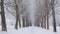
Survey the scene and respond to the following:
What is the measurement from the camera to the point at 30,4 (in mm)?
32719

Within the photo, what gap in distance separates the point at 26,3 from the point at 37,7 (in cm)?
455

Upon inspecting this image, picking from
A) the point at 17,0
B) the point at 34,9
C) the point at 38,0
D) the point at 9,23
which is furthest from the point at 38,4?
the point at 9,23

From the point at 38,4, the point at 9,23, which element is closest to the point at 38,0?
the point at 38,4

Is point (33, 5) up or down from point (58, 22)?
up

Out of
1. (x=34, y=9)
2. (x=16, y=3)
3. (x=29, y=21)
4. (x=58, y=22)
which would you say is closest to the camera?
(x=16, y=3)

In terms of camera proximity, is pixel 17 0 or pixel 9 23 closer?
pixel 17 0

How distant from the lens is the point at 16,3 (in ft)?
64.9

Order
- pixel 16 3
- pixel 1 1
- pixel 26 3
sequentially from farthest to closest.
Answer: pixel 26 3
pixel 16 3
pixel 1 1

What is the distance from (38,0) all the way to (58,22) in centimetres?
2124

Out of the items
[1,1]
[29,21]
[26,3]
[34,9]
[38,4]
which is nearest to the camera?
[1,1]

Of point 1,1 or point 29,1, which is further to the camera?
point 29,1

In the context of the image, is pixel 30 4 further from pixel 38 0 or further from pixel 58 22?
pixel 58 22

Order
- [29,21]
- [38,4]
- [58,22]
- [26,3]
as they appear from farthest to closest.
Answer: [58,22]
[29,21]
[38,4]
[26,3]

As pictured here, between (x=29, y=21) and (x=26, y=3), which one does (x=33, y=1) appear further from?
(x=29, y=21)
